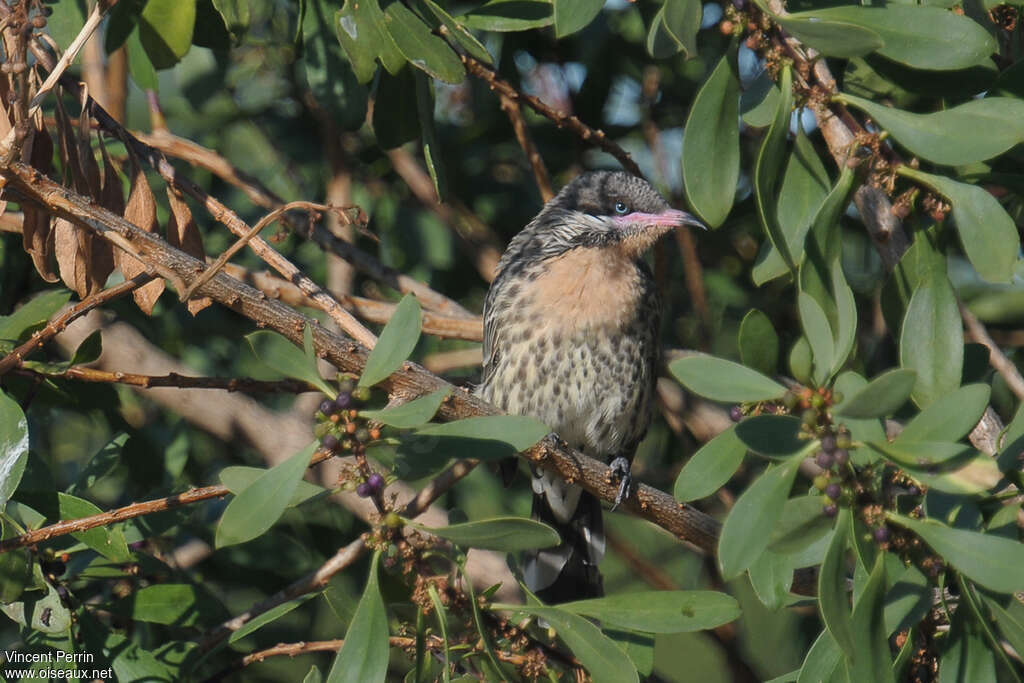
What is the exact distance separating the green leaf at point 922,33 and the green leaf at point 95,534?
1.93 meters

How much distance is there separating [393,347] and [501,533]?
0.43 meters

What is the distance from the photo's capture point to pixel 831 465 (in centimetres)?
202

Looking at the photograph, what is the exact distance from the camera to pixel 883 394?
5.97ft

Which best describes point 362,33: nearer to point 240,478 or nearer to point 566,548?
point 240,478

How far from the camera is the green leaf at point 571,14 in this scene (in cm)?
230

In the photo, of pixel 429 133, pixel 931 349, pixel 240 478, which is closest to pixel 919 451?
pixel 931 349

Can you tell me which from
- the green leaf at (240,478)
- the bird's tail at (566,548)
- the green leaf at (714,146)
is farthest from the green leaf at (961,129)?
the bird's tail at (566,548)

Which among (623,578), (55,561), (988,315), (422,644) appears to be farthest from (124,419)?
(988,315)

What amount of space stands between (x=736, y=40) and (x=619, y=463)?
1724mm

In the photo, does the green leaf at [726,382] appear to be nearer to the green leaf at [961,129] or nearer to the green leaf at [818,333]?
the green leaf at [818,333]

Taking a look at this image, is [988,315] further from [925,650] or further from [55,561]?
[55,561]

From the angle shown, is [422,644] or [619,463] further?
[619,463]

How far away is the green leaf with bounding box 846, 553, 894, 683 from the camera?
2.10m

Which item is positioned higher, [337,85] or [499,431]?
[337,85]
